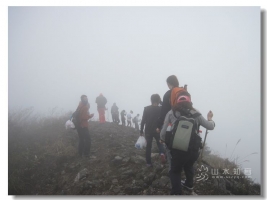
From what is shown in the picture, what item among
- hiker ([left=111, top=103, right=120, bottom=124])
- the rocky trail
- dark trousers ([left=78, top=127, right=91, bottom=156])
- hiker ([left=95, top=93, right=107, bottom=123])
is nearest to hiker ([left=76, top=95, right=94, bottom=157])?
dark trousers ([left=78, top=127, right=91, bottom=156])

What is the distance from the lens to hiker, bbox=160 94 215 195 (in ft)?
9.85

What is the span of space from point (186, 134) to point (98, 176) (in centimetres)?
246

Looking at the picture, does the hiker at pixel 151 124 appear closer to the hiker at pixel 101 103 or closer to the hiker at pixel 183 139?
the hiker at pixel 183 139

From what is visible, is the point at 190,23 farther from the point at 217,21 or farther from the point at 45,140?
the point at 45,140

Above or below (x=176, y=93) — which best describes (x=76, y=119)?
below

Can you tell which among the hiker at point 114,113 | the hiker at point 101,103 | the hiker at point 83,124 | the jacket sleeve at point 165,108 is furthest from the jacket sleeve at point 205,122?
the hiker at point 114,113

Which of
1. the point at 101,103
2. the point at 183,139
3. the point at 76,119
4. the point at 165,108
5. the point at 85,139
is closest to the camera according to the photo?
the point at 183,139

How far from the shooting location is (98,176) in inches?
174

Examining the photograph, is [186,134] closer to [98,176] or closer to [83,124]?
[98,176]

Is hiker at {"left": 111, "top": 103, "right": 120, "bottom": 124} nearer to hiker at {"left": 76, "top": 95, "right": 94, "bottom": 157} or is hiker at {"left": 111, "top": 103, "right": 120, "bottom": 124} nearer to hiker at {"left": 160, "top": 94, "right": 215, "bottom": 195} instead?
hiker at {"left": 76, "top": 95, "right": 94, "bottom": 157}

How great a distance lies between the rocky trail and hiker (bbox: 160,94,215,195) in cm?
69

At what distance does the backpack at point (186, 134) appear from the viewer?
2.98 meters

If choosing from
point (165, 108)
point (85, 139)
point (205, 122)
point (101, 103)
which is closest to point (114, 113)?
point (101, 103)
